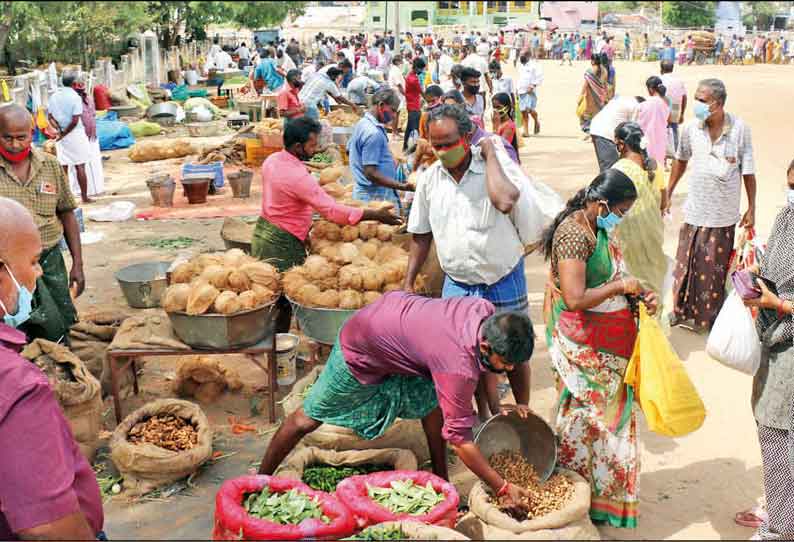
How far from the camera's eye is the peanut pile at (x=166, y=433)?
4.43 m

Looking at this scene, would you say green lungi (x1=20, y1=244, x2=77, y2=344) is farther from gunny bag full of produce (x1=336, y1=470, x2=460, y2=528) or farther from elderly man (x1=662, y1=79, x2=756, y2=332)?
elderly man (x1=662, y1=79, x2=756, y2=332)

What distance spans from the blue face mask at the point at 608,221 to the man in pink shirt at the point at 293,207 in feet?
6.00

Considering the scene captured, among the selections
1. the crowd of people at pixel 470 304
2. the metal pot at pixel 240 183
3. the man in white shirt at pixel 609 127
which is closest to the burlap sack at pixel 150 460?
the crowd of people at pixel 470 304

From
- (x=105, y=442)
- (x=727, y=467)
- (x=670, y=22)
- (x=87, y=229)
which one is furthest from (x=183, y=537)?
(x=670, y=22)

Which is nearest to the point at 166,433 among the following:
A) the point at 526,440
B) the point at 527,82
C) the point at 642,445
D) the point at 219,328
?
the point at 219,328

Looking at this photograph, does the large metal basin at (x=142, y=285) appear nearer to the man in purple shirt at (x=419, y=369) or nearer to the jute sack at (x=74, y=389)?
the jute sack at (x=74, y=389)

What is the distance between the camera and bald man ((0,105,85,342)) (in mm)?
4648

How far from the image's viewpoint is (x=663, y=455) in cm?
476

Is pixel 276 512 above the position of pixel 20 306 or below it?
below

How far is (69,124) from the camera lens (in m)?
10.3

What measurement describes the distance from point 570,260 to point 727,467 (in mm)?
1949

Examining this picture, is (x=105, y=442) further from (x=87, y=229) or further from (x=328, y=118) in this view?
(x=328, y=118)

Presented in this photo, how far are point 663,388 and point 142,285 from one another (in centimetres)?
487

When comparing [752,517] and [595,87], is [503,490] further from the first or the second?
[595,87]
